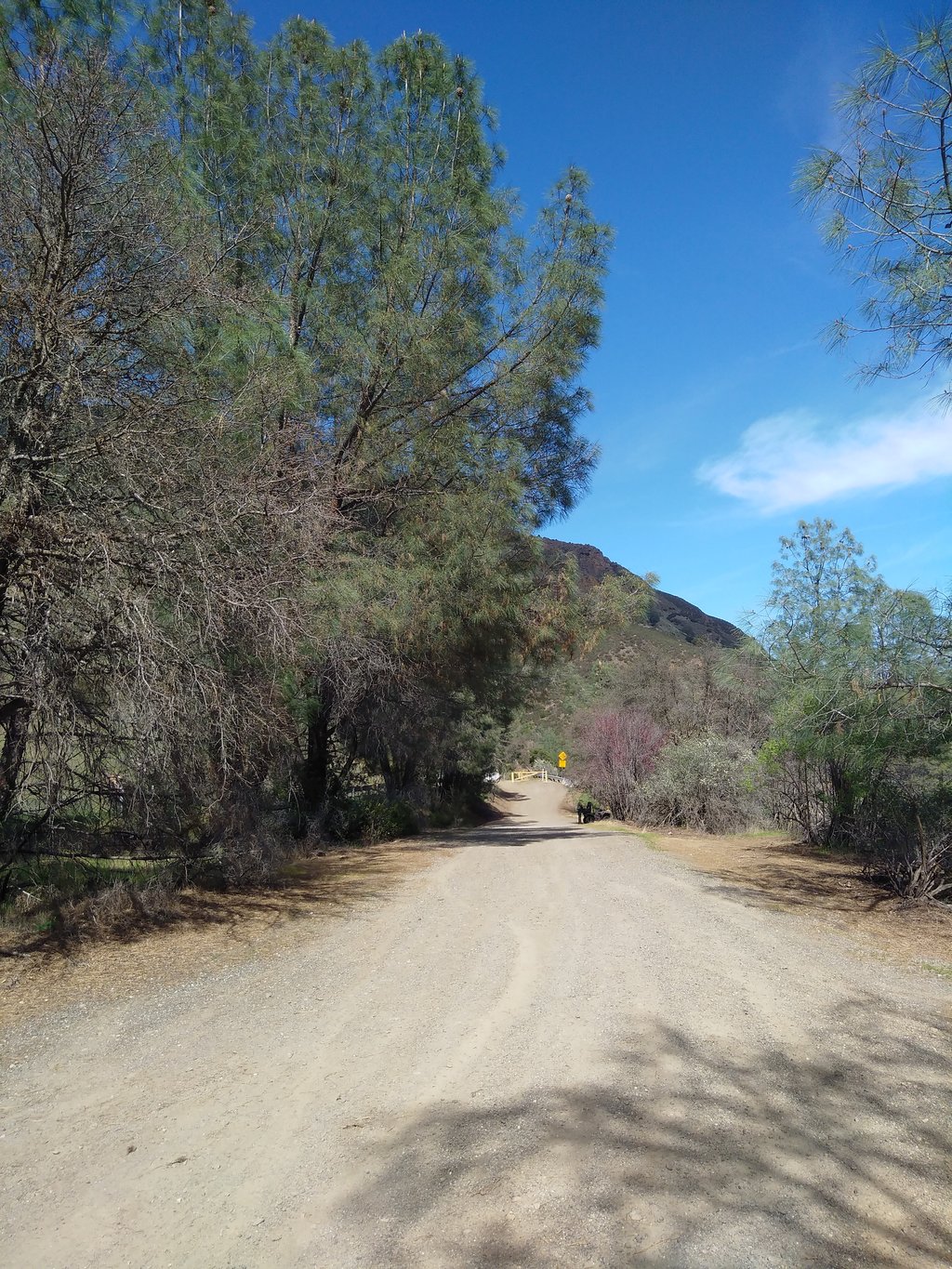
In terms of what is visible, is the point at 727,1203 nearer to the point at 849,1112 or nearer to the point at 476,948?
the point at 849,1112

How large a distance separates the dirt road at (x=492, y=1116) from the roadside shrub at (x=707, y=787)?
14943 mm

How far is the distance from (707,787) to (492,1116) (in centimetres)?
1933

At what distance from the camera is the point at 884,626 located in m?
8.56

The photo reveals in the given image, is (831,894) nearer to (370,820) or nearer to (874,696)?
(874,696)

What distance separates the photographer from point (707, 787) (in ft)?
72.5

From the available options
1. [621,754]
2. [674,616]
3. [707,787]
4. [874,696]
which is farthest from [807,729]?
[674,616]

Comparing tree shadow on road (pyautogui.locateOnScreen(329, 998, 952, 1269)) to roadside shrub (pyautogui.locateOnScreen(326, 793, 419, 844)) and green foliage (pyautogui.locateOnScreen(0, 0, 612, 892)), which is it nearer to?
green foliage (pyautogui.locateOnScreen(0, 0, 612, 892))

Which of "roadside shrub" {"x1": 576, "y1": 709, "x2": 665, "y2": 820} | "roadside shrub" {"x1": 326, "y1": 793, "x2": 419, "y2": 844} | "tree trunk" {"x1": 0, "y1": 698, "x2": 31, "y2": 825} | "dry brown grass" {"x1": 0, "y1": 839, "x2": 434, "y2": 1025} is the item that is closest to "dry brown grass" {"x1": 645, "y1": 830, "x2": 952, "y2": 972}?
"dry brown grass" {"x1": 0, "y1": 839, "x2": 434, "y2": 1025}

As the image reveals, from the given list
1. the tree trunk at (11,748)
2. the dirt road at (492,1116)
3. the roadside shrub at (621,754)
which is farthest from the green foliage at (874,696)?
the roadside shrub at (621,754)

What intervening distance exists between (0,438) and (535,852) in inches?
431

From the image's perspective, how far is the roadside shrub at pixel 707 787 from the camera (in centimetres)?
2152

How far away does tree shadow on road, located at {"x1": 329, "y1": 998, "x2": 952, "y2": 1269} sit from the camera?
289 centimetres

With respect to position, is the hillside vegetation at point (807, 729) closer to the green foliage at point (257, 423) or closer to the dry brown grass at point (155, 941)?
the green foliage at point (257, 423)

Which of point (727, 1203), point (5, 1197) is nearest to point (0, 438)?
point (5, 1197)
